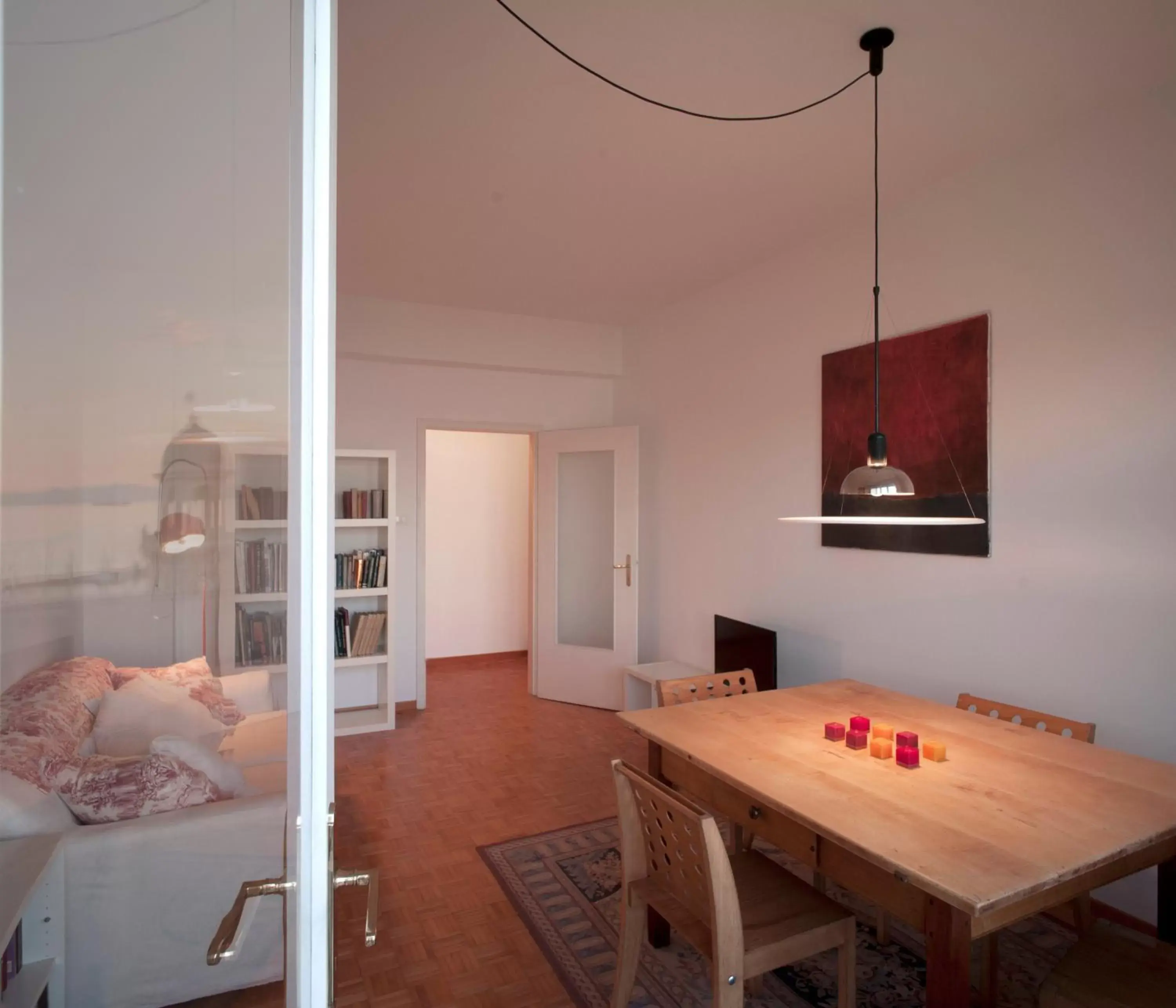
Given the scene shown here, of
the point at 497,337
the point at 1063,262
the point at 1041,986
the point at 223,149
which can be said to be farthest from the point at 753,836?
the point at 497,337

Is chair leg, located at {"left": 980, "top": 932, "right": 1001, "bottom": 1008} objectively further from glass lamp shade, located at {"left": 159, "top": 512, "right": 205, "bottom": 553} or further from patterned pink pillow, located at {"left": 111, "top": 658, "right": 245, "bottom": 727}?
glass lamp shade, located at {"left": 159, "top": 512, "right": 205, "bottom": 553}

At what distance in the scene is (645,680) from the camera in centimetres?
474

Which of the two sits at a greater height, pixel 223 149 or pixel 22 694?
pixel 223 149

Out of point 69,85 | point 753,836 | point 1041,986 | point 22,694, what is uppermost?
point 69,85

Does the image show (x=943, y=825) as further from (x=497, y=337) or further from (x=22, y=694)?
(x=497, y=337)

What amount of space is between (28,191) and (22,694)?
0.34 meters

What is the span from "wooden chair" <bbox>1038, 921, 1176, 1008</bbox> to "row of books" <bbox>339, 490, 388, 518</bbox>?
4.22 meters

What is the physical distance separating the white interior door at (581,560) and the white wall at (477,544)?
1077 millimetres

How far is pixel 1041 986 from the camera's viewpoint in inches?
63.0

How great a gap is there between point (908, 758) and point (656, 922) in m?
1.08

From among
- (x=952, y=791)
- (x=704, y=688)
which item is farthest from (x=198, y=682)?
(x=704, y=688)

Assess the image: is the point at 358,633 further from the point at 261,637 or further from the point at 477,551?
the point at 261,637

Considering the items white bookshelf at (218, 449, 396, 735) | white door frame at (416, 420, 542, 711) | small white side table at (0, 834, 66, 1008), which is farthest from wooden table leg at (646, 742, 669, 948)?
white door frame at (416, 420, 542, 711)

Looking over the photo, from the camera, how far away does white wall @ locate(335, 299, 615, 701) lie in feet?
16.8
